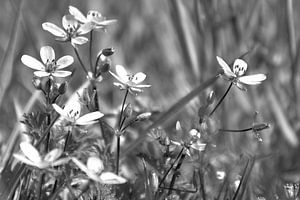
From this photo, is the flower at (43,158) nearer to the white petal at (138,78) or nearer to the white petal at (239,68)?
the white petal at (138,78)

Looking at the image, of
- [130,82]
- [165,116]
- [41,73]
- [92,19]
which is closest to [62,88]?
[41,73]

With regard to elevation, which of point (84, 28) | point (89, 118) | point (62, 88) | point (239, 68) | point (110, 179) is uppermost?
point (84, 28)

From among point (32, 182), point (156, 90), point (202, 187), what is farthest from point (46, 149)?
point (156, 90)

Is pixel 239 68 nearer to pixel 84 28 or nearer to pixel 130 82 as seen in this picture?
pixel 130 82

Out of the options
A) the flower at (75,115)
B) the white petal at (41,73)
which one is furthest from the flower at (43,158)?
the white petal at (41,73)

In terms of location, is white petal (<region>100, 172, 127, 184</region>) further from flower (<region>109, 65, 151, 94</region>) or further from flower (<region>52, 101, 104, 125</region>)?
flower (<region>109, 65, 151, 94</region>)

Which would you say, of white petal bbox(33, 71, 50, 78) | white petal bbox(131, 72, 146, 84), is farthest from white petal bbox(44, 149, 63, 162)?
white petal bbox(131, 72, 146, 84)
